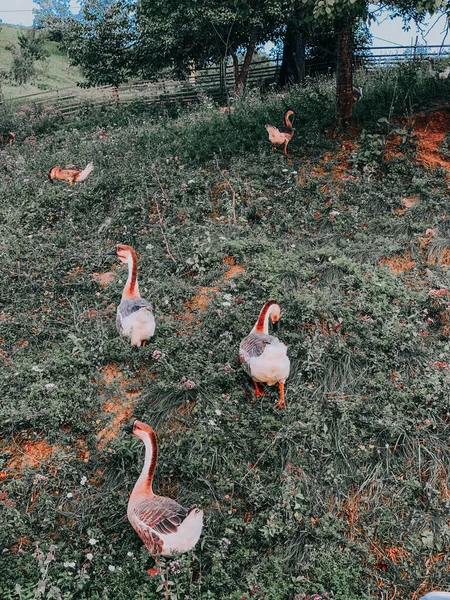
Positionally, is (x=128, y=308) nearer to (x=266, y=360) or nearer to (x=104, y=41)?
(x=266, y=360)

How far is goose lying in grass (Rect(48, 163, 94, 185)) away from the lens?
10.2 m

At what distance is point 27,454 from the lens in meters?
5.84

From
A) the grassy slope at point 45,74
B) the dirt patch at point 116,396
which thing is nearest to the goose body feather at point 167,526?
the dirt patch at point 116,396

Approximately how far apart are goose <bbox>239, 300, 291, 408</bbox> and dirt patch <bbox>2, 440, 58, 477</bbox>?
6.54 ft

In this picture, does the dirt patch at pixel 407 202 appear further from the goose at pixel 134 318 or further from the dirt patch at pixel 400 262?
the goose at pixel 134 318

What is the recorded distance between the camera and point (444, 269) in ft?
24.8

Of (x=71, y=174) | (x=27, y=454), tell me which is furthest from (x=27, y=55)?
(x=27, y=454)

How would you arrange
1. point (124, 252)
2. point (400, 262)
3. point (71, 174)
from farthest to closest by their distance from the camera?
point (71, 174)
point (400, 262)
point (124, 252)

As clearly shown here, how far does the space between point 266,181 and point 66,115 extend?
10.4m

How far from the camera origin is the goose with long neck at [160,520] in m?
4.67

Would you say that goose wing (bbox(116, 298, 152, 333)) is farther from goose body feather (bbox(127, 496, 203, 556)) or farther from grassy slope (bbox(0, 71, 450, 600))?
goose body feather (bbox(127, 496, 203, 556))

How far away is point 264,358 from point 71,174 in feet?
19.5

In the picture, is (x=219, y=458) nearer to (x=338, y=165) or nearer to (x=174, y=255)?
(x=174, y=255)

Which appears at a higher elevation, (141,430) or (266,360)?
(266,360)
